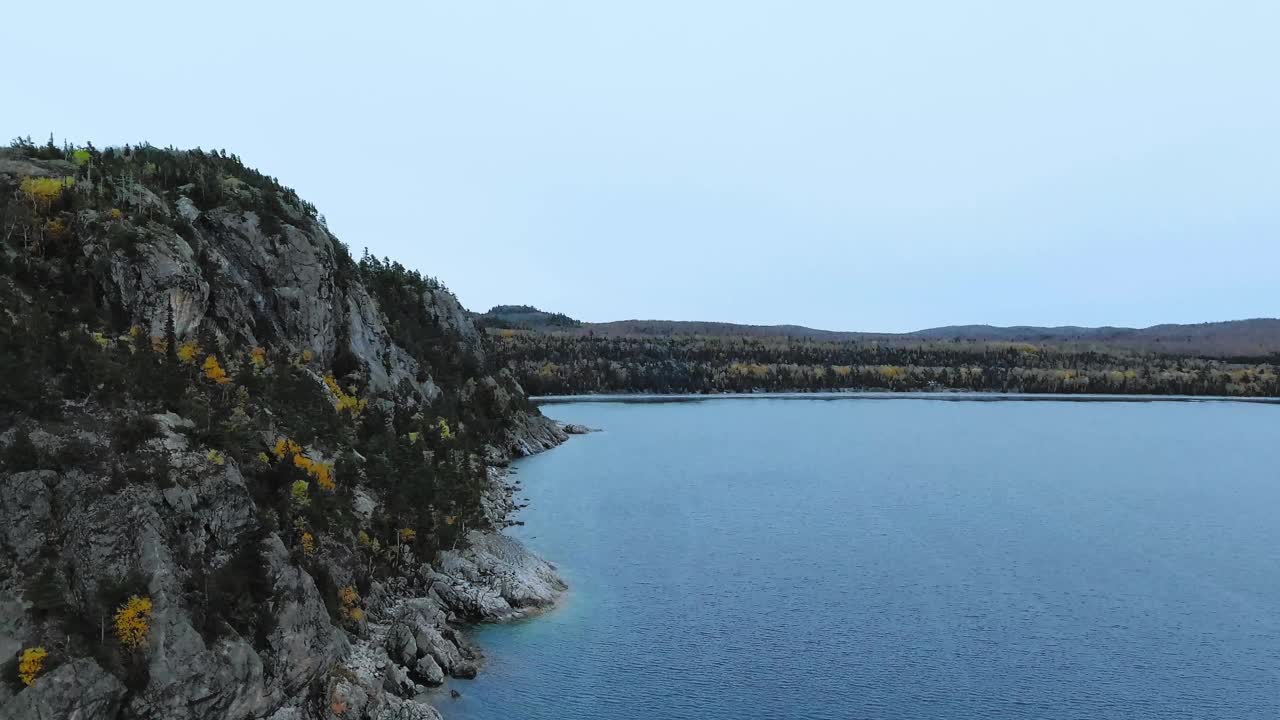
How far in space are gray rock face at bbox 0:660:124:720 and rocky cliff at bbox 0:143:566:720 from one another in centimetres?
6

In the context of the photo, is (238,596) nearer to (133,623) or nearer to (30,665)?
(133,623)

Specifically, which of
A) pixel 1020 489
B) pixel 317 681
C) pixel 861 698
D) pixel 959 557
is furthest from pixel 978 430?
pixel 317 681

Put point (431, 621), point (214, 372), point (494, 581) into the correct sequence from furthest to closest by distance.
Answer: point (494, 581), point (214, 372), point (431, 621)

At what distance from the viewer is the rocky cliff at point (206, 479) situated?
27656 millimetres

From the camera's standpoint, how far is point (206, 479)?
108ft

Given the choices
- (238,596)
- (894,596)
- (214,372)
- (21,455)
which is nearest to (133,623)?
(238,596)

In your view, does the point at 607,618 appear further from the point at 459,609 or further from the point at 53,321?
the point at 53,321

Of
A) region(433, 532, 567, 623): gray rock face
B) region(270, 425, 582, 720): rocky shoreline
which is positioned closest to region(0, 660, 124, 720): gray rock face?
region(270, 425, 582, 720): rocky shoreline

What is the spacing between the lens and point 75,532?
2866 centimetres

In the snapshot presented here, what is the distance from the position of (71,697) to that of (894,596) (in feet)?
142

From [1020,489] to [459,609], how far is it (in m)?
71.8

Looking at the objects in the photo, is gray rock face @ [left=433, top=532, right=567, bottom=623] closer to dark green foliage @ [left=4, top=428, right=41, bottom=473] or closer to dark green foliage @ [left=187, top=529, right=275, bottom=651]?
dark green foliage @ [left=187, top=529, right=275, bottom=651]

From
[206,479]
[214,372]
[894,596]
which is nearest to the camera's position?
[206,479]

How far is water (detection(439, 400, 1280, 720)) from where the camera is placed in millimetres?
37969
